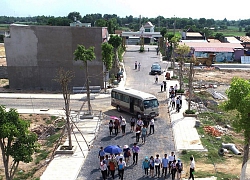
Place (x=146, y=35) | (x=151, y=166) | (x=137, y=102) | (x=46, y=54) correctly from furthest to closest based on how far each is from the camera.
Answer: (x=146, y=35), (x=46, y=54), (x=137, y=102), (x=151, y=166)

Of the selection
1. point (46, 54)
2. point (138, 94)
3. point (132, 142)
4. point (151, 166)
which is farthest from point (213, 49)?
point (151, 166)

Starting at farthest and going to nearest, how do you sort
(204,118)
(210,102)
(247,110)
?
(210,102) → (204,118) → (247,110)

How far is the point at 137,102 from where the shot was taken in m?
28.2

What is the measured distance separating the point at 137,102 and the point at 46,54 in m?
16.6

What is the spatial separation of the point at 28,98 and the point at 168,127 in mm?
17503

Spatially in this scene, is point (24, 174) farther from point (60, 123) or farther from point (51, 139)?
point (60, 123)

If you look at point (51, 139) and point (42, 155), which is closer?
point (42, 155)

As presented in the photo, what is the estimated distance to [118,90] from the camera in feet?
99.3

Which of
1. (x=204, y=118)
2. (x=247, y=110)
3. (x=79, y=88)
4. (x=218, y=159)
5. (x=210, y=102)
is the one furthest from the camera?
(x=79, y=88)

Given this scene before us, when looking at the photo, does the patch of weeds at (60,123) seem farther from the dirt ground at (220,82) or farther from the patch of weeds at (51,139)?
the patch of weeds at (51,139)

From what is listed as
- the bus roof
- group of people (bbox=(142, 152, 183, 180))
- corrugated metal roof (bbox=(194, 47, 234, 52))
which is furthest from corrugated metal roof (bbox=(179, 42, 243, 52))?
group of people (bbox=(142, 152, 183, 180))

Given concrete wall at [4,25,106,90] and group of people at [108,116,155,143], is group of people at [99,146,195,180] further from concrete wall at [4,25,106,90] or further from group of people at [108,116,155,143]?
concrete wall at [4,25,106,90]

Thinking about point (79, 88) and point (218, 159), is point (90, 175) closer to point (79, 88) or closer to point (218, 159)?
point (218, 159)

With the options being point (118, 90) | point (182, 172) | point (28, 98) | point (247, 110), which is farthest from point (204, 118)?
point (28, 98)
